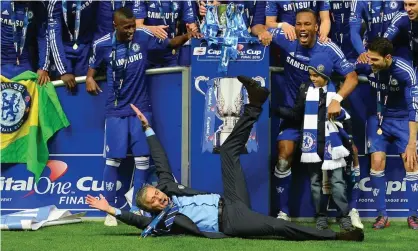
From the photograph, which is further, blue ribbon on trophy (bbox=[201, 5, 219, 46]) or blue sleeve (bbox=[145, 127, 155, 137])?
blue ribbon on trophy (bbox=[201, 5, 219, 46])

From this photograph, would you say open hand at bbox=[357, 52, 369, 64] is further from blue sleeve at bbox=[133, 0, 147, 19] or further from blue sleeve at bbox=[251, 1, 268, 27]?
blue sleeve at bbox=[133, 0, 147, 19]

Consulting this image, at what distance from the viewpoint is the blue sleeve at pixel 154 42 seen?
8180 mm

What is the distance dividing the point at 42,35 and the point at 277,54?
8.05 ft

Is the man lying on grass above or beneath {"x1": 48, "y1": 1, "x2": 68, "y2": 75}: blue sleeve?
beneath

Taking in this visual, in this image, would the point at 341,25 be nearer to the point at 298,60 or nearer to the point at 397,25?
the point at 397,25

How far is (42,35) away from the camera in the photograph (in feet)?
28.4

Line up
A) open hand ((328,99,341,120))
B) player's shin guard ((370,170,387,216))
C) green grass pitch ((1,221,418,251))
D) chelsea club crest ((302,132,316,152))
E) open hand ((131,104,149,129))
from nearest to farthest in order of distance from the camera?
green grass pitch ((1,221,418,251)), open hand ((131,104,149,129)), open hand ((328,99,341,120)), chelsea club crest ((302,132,316,152)), player's shin guard ((370,170,387,216))

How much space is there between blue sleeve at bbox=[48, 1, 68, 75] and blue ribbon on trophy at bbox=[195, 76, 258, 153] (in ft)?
4.78

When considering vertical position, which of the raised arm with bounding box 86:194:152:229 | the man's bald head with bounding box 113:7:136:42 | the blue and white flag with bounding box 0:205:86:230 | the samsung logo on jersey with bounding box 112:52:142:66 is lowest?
the blue and white flag with bounding box 0:205:86:230

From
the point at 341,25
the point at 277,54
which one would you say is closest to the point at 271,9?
the point at 277,54

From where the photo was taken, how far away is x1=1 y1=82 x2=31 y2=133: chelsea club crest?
27.4 feet

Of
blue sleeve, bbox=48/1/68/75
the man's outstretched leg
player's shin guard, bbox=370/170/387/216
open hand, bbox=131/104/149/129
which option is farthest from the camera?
blue sleeve, bbox=48/1/68/75

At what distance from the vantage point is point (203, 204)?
707 cm

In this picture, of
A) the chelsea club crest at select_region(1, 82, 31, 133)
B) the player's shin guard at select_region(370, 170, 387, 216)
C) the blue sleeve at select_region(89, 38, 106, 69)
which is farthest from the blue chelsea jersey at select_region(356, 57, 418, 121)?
the chelsea club crest at select_region(1, 82, 31, 133)
